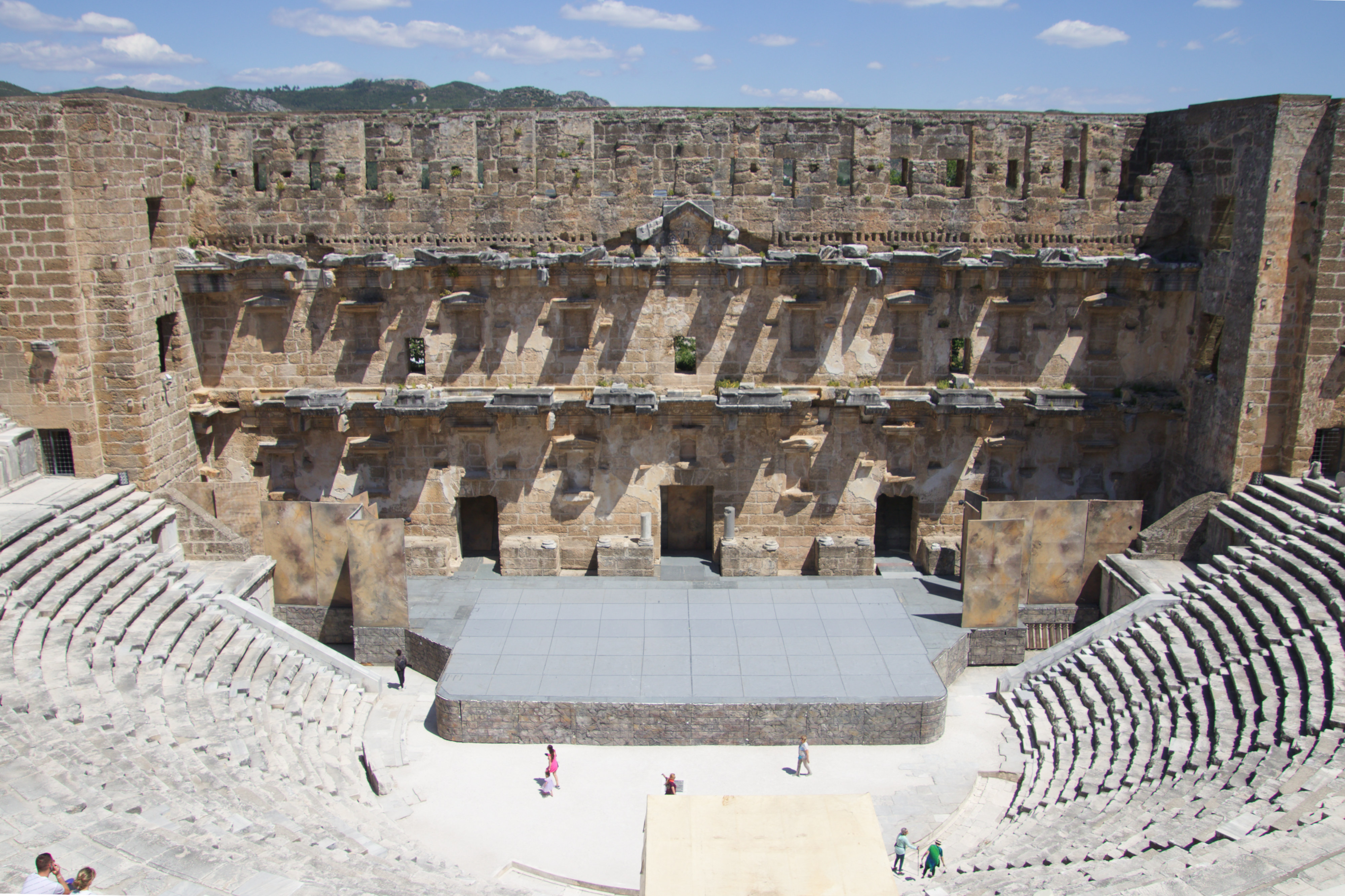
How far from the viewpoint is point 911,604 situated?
824 inches

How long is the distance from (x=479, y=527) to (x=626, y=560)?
3873mm

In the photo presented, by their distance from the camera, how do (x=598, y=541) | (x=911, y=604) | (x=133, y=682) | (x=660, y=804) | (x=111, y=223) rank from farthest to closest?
1. (x=598, y=541)
2. (x=911, y=604)
3. (x=111, y=223)
4. (x=133, y=682)
5. (x=660, y=804)

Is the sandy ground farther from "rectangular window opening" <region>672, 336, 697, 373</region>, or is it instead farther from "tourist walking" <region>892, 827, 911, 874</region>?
"rectangular window opening" <region>672, 336, 697, 373</region>

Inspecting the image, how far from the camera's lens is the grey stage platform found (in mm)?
17500

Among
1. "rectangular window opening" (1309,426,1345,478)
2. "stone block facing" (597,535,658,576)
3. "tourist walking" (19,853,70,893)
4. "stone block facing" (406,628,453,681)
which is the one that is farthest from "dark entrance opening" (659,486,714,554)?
"tourist walking" (19,853,70,893)

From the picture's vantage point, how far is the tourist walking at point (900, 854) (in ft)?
46.2

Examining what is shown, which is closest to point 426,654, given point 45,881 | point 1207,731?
point 45,881

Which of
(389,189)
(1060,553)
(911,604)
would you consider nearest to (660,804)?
(911,604)

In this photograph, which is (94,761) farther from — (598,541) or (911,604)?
(911,604)

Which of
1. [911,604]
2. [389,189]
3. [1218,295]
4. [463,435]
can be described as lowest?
[911,604]

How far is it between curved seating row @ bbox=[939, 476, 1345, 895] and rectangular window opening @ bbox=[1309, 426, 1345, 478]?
89cm

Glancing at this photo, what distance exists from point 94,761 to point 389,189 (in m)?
12.5

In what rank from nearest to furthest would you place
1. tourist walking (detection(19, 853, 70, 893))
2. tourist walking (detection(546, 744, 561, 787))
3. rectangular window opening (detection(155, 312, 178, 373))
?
1. tourist walking (detection(19, 853, 70, 893))
2. tourist walking (detection(546, 744, 561, 787))
3. rectangular window opening (detection(155, 312, 178, 373))

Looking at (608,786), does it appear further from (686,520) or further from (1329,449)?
(1329,449)
